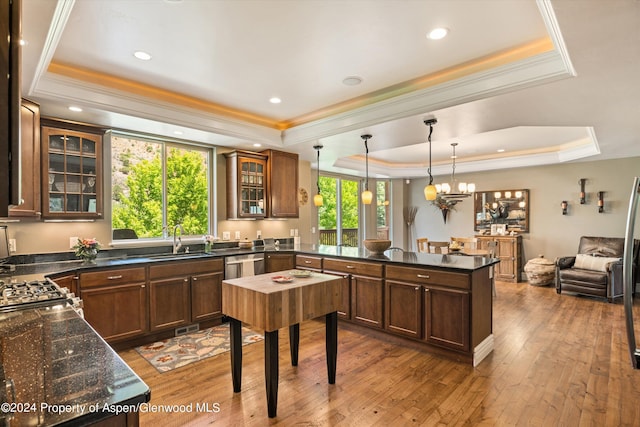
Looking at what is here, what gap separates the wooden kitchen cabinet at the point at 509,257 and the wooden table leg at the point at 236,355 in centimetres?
642

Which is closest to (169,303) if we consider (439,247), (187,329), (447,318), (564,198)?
(187,329)

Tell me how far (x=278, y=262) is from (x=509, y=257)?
17.7ft

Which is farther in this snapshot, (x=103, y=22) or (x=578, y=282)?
(x=578, y=282)

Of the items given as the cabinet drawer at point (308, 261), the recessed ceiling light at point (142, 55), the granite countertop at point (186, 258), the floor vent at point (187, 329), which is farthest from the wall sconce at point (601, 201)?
the recessed ceiling light at point (142, 55)

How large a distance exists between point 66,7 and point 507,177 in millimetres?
8388

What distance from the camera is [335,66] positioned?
3.16m

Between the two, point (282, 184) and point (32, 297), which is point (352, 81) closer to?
point (282, 184)

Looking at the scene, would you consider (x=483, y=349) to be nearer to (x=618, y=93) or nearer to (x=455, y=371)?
(x=455, y=371)

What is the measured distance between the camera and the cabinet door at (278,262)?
4941mm

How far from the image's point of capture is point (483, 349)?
11.1ft

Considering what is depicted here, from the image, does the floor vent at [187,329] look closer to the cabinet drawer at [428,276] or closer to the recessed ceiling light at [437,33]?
the cabinet drawer at [428,276]

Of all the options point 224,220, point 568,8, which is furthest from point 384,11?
point 224,220

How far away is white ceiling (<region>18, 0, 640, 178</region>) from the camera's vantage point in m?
2.26

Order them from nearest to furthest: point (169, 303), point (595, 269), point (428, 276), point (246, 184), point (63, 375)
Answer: point (63, 375)
point (428, 276)
point (169, 303)
point (246, 184)
point (595, 269)
